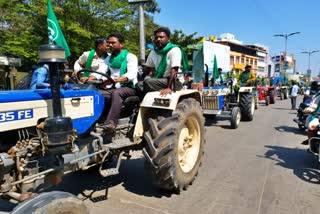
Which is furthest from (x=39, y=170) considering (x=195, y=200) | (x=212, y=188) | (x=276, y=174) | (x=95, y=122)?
(x=276, y=174)

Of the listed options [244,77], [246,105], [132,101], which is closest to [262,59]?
[244,77]

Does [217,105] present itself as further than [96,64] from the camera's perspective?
Yes

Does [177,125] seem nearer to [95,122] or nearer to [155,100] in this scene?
[155,100]

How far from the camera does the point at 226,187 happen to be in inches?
169

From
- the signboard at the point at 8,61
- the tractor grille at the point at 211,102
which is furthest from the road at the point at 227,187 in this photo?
the signboard at the point at 8,61

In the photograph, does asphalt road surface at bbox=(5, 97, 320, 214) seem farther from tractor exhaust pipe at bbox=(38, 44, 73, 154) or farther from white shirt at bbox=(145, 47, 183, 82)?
white shirt at bbox=(145, 47, 183, 82)

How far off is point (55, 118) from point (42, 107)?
31 cm

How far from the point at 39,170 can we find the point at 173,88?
2017 millimetres

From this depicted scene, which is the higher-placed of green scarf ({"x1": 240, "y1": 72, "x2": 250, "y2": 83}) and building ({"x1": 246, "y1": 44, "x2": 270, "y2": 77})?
building ({"x1": 246, "y1": 44, "x2": 270, "y2": 77})

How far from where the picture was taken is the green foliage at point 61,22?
485 inches

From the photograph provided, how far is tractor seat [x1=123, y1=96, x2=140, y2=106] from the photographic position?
13.0 feet

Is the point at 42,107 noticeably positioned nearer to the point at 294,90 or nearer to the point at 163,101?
the point at 163,101

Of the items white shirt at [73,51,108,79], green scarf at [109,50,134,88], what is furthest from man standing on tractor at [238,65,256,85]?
green scarf at [109,50,134,88]

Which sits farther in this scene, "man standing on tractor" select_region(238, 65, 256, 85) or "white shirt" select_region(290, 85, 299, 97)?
"white shirt" select_region(290, 85, 299, 97)
